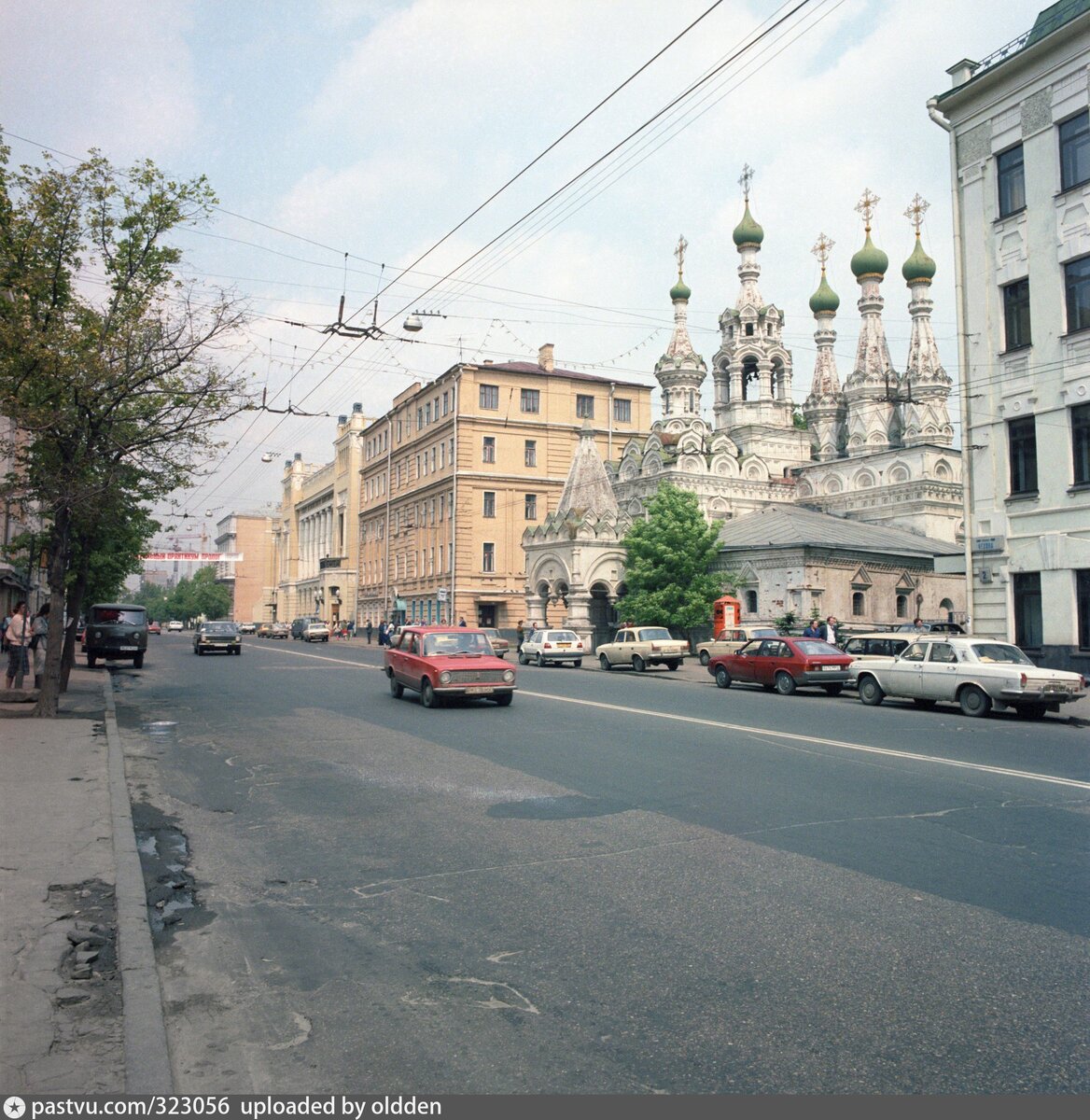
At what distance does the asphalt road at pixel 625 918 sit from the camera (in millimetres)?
3904

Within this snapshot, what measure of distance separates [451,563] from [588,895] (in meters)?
55.6

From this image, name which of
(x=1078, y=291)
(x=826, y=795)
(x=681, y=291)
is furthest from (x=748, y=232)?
(x=826, y=795)

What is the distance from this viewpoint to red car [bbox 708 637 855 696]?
72.8 feet

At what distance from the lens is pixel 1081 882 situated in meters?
6.23

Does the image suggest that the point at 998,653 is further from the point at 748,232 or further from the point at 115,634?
the point at 748,232

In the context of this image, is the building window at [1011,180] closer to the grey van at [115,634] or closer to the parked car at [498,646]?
the parked car at [498,646]

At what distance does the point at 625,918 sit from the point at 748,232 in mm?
61399

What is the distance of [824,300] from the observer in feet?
211

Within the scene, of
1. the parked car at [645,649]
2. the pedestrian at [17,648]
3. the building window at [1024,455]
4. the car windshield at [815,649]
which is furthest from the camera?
the parked car at [645,649]

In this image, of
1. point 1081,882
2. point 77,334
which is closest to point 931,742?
point 1081,882

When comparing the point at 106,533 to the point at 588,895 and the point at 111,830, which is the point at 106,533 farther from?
the point at 588,895

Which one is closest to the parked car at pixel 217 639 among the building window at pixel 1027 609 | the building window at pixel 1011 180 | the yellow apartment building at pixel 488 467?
the yellow apartment building at pixel 488 467

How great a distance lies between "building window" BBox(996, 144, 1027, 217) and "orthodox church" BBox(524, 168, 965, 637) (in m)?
11.3

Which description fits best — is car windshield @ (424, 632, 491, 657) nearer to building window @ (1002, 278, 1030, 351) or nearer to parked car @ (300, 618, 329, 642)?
building window @ (1002, 278, 1030, 351)
